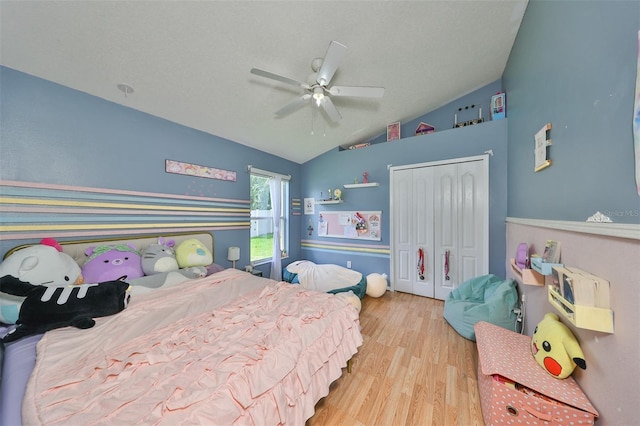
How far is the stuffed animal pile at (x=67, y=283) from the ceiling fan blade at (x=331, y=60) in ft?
7.73

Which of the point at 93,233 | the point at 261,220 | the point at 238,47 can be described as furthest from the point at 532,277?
the point at 93,233

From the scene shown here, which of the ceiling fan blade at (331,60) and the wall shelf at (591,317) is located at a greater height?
the ceiling fan blade at (331,60)

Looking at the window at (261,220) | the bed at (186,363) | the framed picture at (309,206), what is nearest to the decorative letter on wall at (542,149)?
the bed at (186,363)

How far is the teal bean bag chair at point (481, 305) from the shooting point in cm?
204

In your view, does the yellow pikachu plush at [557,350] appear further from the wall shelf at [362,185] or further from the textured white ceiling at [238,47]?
the wall shelf at [362,185]

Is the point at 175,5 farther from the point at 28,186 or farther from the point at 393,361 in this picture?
the point at 393,361

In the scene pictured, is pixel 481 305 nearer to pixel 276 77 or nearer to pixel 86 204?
pixel 276 77

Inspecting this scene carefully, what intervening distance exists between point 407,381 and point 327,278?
1.81 m

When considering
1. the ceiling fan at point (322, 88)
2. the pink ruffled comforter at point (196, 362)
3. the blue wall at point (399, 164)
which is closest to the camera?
the pink ruffled comforter at point (196, 362)

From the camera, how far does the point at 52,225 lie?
1.89 metres

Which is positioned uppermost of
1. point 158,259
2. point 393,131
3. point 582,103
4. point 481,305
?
point 393,131

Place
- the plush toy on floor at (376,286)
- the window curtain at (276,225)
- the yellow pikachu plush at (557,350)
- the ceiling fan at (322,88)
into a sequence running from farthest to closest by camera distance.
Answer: the window curtain at (276,225) → the plush toy on floor at (376,286) → the ceiling fan at (322,88) → the yellow pikachu plush at (557,350)

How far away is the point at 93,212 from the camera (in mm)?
2096

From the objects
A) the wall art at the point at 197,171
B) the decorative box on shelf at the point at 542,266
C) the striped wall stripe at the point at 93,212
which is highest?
the wall art at the point at 197,171
